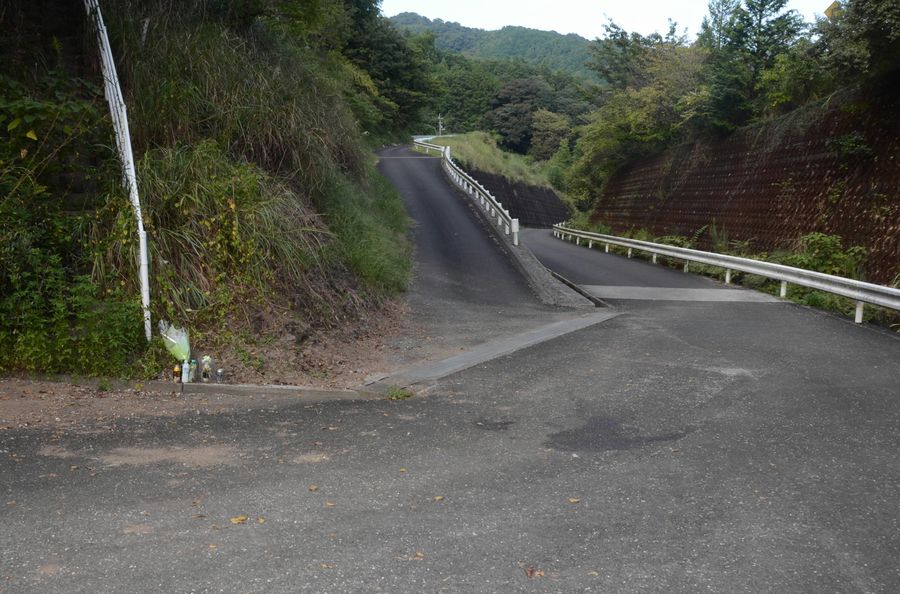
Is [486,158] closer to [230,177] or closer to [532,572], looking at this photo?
[230,177]

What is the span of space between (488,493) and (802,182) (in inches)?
689

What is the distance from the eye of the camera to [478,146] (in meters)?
62.6

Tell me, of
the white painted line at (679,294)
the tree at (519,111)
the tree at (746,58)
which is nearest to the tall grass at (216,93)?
the white painted line at (679,294)

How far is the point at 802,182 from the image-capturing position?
19.2 metres

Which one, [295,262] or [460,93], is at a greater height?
[460,93]

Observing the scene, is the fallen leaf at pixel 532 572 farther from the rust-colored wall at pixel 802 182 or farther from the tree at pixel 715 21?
the tree at pixel 715 21

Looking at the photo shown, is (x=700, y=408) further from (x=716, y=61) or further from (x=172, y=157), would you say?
(x=716, y=61)

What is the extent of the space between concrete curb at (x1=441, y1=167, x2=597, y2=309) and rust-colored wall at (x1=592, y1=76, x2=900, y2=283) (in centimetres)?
605

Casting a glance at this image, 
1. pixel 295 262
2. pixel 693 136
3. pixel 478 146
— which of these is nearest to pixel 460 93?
pixel 478 146

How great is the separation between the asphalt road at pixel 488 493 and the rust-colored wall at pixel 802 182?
876 centimetres

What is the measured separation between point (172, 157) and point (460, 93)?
10200 cm

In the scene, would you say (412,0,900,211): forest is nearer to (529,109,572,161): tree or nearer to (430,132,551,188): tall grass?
(430,132,551,188): tall grass

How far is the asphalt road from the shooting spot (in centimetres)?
384

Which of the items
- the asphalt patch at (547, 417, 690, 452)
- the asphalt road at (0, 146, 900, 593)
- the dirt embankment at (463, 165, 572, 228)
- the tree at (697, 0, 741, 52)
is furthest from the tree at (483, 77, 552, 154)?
the asphalt patch at (547, 417, 690, 452)
